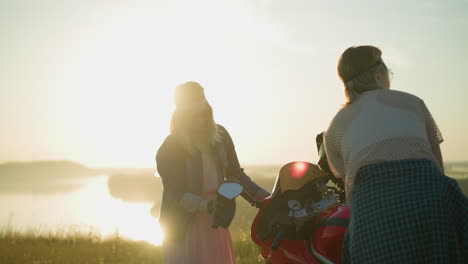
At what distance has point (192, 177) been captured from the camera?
3889mm

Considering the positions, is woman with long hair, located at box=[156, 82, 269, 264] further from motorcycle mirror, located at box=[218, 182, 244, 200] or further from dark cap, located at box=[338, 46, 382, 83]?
dark cap, located at box=[338, 46, 382, 83]

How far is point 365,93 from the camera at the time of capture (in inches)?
108

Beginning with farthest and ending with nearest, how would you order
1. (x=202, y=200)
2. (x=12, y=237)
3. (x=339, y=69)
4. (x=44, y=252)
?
(x=12, y=237) → (x=44, y=252) → (x=202, y=200) → (x=339, y=69)

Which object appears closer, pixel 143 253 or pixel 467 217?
pixel 467 217

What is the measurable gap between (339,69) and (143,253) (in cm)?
722

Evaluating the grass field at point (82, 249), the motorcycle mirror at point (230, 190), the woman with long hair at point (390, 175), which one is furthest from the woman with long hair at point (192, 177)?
the grass field at point (82, 249)

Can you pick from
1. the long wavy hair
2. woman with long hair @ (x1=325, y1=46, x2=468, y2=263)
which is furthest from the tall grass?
woman with long hair @ (x1=325, y1=46, x2=468, y2=263)

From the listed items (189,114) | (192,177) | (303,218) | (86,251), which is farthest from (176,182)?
(86,251)

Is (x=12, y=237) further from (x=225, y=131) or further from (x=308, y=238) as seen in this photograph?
(x=308, y=238)

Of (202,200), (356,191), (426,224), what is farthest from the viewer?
(202,200)

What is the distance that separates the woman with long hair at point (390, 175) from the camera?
229 cm

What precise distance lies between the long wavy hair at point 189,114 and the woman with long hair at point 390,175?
1.46 meters

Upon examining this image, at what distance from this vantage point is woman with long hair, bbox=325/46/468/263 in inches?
90.0

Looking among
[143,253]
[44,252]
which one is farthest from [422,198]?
[44,252]
